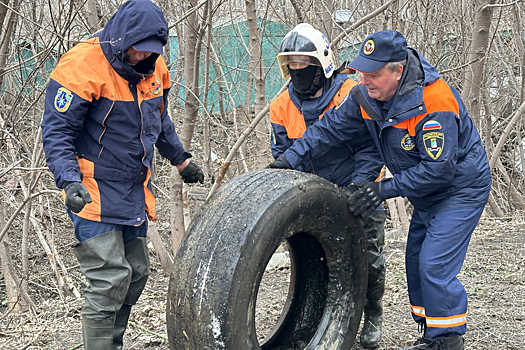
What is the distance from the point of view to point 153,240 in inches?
219

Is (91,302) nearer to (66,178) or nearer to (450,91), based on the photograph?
(66,178)

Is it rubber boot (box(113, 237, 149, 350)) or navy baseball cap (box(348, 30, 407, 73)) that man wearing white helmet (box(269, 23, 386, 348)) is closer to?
navy baseball cap (box(348, 30, 407, 73))

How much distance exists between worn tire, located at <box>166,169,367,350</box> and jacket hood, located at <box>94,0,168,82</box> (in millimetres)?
929

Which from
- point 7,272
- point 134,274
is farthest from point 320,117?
point 7,272

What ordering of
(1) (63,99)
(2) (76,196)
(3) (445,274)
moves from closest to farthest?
(2) (76,196) → (1) (63,99) → (3) (445,274)

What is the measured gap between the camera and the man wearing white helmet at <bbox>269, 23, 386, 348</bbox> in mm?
3533

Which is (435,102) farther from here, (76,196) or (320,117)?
(76,196)

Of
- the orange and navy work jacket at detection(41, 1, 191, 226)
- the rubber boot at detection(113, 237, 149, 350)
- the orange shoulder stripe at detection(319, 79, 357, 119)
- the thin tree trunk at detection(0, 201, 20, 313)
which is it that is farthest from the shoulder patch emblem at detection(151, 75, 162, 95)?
the thin tree trunk at detection(0, 201, 20, 313)

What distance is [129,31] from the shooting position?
115 inches

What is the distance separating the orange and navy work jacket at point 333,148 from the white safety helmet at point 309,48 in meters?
0.15

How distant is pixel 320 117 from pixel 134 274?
1607mm

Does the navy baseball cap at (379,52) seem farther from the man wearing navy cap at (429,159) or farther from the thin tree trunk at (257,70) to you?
the thin tree trunk at (257,70)

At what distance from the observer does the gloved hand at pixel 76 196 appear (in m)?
2.72

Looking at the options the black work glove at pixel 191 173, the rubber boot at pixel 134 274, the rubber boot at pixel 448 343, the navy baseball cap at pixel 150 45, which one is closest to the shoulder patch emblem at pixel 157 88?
the navy baseball cap at pixel 150 45
